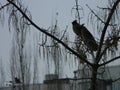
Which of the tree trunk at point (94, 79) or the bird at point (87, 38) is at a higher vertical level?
the bird at point (87, 38)

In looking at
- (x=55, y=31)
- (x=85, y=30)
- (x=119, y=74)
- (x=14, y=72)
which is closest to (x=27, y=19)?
(x=55, y=31)

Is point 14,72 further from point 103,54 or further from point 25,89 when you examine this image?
point 103,54

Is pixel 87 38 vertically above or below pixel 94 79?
above

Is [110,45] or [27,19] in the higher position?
[27,19]

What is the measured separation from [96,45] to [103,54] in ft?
0.26

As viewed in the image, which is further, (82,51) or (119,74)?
(119,74)

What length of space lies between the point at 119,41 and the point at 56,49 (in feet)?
1.42

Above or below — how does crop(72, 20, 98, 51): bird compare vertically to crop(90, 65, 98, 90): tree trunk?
above

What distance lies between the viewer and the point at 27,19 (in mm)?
2256

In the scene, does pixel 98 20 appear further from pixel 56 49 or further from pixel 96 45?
pixel 56 49

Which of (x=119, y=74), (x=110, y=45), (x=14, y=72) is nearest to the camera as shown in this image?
→ (x=110, y=45)

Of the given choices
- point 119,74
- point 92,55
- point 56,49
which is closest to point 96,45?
point 92,55

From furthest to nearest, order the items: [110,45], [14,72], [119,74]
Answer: [14,72] → [119,74] → [110,45]

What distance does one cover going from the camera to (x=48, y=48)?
2312mm
